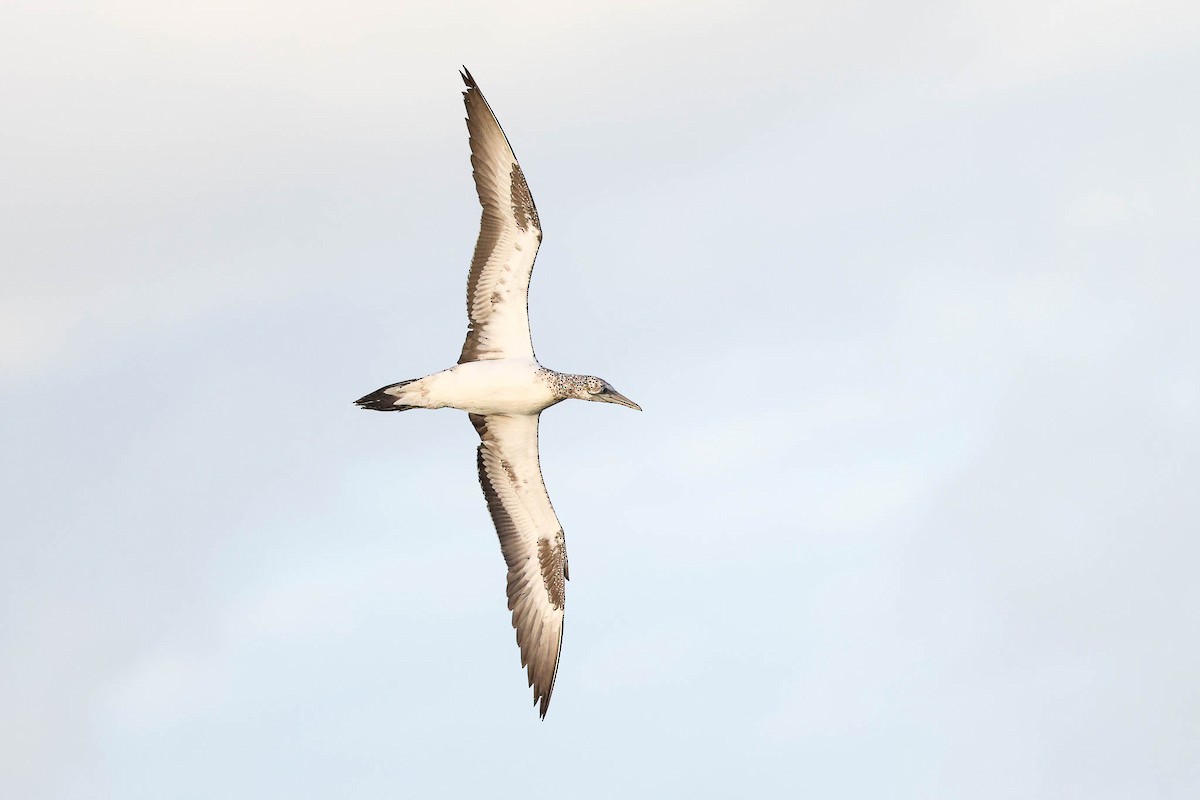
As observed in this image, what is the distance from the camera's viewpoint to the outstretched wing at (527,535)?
4022cm

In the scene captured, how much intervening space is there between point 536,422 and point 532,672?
534cm

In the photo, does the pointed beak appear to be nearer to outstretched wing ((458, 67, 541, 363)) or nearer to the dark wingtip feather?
outstretched wing ((458, 67, 541, 363))

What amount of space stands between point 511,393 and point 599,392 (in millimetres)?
1954

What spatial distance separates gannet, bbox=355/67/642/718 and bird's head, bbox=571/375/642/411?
0.02 m

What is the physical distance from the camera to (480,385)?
126 ft

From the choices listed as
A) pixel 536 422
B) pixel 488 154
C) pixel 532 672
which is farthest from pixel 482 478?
pixel 488 154

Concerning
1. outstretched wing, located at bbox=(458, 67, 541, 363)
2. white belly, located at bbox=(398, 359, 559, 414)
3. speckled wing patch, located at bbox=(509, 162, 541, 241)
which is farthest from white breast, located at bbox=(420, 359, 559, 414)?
speckled wing patch, located at bbox=(509, 162, 541, 241)

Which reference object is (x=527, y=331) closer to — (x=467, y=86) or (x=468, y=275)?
(x=468, y=275)

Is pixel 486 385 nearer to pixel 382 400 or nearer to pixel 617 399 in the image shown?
pixel 382 400

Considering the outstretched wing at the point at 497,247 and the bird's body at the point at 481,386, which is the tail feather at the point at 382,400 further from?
the outstretched wing at the point at 497,247

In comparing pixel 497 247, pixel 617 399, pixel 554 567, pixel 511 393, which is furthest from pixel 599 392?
pixel 554 567

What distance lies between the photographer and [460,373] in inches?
1510

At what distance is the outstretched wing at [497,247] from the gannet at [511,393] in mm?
20

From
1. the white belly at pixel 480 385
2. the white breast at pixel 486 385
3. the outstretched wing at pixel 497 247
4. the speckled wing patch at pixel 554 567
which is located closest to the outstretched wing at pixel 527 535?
the speckled wing patch at pixel 554 567
